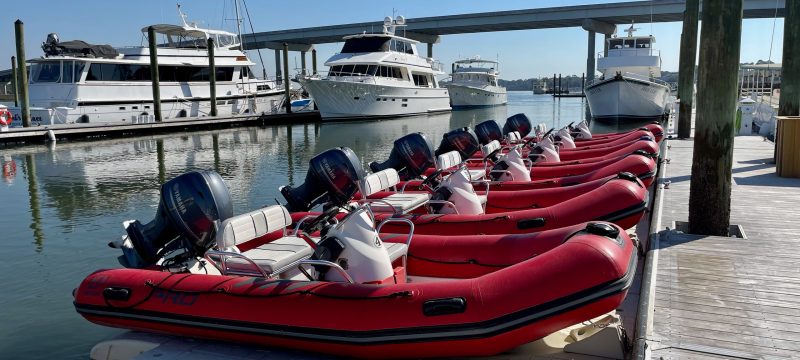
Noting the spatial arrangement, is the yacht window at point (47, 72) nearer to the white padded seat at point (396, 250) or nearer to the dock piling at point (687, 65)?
the dock piling at point (687, 65)

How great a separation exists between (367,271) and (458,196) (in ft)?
7.55

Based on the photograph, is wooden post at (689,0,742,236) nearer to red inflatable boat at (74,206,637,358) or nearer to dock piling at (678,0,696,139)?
red inflatable boat at (74,206,637,358)

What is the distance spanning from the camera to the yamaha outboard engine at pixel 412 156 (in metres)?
8.48

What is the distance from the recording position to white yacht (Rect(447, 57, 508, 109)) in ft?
163

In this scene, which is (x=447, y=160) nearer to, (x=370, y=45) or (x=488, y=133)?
(x=488, y=133)

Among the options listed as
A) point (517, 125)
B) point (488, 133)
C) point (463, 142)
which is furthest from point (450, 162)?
point (517, 125)

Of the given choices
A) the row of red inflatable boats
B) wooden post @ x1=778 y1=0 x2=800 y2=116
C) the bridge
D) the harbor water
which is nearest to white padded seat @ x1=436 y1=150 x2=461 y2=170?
the row of red inflatable boats

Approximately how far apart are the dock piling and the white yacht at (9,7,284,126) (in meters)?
20.9

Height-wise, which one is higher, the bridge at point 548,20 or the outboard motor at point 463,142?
the bridge at point 548,20

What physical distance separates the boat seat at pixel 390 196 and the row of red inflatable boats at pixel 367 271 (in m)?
0.03

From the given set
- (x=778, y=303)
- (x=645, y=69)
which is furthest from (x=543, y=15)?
(x=778, y=303)

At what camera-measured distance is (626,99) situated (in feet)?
90.0

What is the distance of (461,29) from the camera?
54.6 meters

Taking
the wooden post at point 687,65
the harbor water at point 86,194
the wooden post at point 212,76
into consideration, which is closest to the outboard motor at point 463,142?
the harbor water at point 86,194
